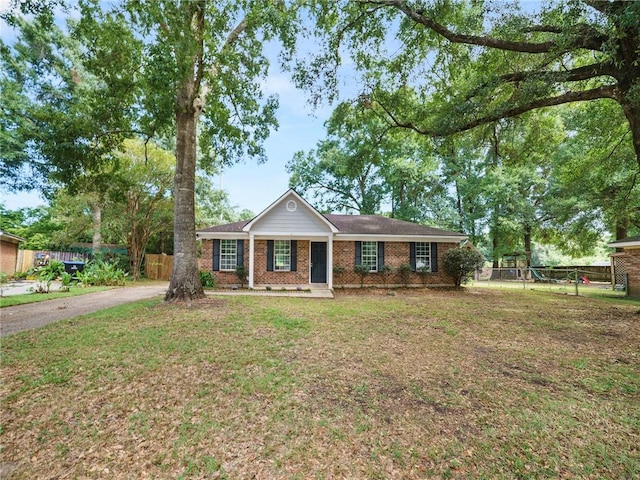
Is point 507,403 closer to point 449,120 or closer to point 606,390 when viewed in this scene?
point 606,390

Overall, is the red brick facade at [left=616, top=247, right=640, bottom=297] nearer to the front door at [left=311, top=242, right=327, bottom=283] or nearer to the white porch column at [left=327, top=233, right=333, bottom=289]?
the white porch column at [left=327, top=233, right=333, bottom=289]

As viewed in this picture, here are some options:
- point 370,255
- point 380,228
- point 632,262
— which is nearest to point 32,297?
point 370,255

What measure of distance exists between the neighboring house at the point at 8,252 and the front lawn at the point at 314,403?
1697 centimetres

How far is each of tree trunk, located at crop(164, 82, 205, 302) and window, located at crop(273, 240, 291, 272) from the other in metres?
5.29

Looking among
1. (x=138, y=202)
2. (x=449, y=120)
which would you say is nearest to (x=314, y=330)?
(x=449, y=120)

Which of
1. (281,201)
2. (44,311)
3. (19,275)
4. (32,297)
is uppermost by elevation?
(281,201)

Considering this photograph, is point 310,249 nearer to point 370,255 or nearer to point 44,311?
point 370,255

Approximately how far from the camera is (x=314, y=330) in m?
6.53

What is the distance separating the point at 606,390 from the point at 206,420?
504 centimetres

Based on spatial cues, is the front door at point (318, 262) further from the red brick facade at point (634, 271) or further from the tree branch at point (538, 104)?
the red brick facade at point (634, 271)

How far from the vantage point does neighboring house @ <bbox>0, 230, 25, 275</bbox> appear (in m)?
17.8

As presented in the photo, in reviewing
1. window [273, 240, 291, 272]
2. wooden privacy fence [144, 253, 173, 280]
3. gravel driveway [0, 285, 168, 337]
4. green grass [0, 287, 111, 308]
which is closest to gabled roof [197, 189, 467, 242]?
window [273, 240, 291, 272]

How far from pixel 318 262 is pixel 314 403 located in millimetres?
11686

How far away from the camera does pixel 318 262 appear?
15.2 m
